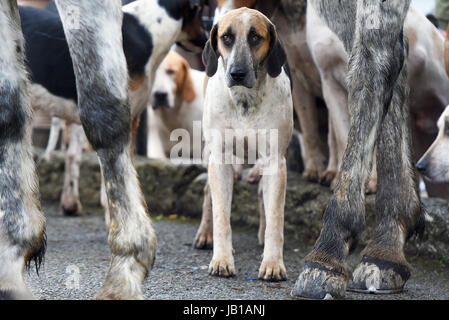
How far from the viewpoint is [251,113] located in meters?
3.35

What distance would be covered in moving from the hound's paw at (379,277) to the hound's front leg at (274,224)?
407 millimetres

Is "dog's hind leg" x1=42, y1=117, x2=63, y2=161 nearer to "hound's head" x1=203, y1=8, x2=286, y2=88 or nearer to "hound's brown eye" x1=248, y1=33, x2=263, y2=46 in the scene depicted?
"hound's head" x1=203, y1=8, x2=286, y2=88

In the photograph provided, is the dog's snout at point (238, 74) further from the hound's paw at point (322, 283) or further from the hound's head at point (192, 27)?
the hound's head at point (192, 27)

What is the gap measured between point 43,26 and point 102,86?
2.17 meters

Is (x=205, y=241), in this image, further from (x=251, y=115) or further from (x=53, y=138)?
(x=53, y=138)

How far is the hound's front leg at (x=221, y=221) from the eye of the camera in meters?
3.21

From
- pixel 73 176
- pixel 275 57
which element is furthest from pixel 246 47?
pixel 73 176

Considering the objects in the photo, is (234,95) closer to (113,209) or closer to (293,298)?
(293,298)

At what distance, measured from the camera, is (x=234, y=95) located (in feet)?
11.0

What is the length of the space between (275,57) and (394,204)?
867 millimetres

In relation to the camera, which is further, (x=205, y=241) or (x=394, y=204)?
(x=205, y=241)
